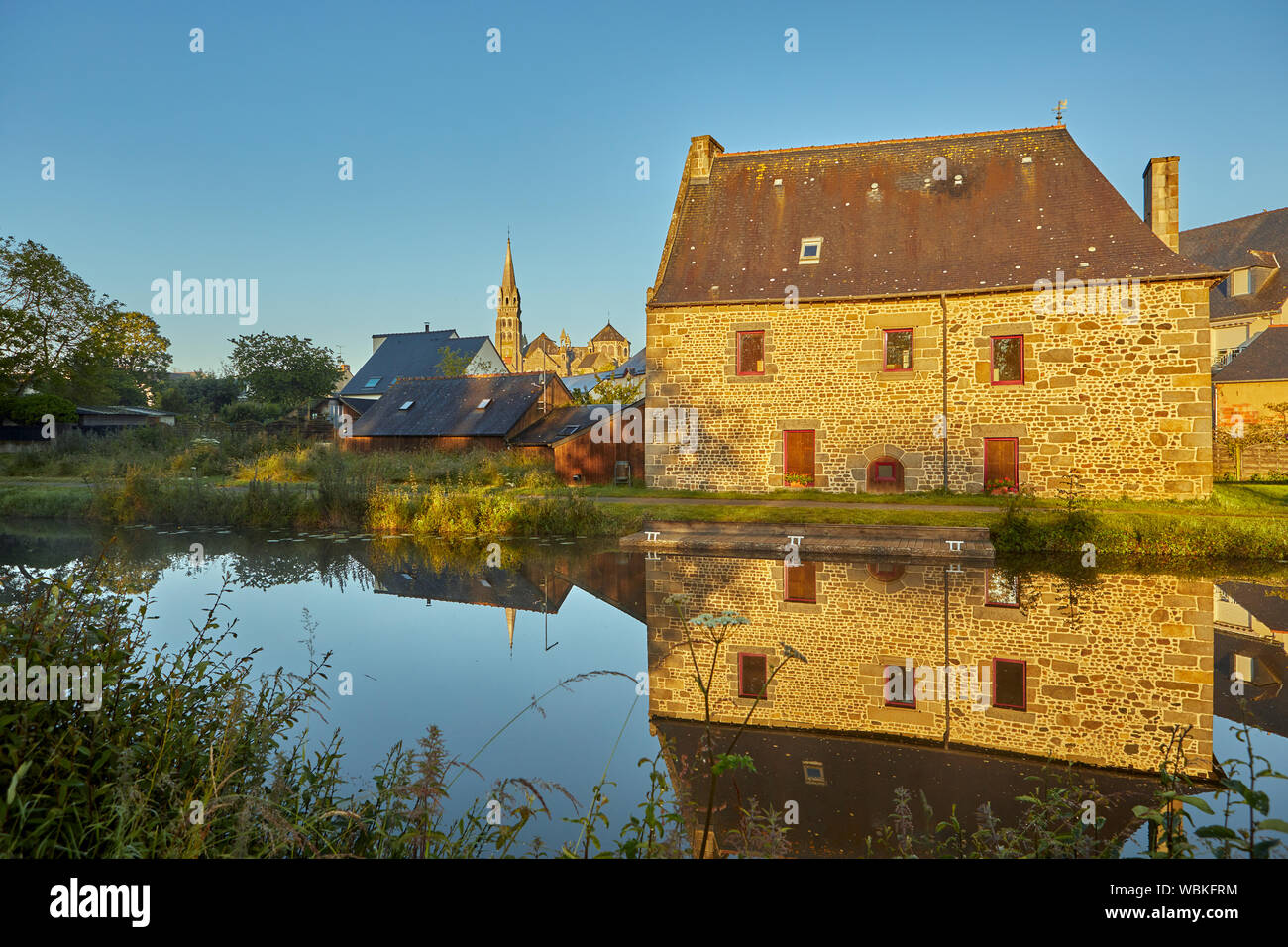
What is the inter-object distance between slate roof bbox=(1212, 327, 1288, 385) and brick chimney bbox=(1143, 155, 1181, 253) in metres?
11.9

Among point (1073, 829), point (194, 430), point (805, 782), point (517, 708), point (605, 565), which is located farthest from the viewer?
point (194, 430)

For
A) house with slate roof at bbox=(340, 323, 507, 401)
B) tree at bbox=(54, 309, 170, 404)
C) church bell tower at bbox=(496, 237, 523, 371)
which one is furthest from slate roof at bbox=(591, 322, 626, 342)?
tree at bbox=(54, 309, 170, 404)

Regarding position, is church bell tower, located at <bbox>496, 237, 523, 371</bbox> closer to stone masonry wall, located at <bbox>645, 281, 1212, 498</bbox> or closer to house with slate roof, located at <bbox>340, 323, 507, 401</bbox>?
house with slate roof, located at <bbox>340, 323, 507, 401</bbox>

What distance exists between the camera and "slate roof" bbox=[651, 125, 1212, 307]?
18.3 metres

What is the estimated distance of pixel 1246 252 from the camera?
36188 mm

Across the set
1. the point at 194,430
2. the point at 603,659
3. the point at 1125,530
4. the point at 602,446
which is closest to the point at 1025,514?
the point at 1125,530

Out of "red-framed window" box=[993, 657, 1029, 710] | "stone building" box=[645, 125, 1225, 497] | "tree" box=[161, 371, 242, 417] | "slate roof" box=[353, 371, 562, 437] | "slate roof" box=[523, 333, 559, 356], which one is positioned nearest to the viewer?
"red-framed window" box=[993, 657, 1029, 710]

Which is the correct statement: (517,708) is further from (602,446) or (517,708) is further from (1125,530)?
(602,446)

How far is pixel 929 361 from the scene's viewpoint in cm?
1872

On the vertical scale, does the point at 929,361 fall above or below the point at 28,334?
below

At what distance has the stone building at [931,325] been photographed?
1741 centimetres

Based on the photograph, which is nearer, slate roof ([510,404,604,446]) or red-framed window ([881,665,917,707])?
red-framed window ([881,665,917,707])

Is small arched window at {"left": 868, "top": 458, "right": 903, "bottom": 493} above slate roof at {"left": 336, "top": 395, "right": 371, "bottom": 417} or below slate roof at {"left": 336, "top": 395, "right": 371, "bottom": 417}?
below
